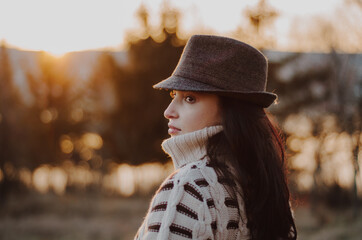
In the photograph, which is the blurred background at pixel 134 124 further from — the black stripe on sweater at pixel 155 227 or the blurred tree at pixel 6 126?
the black stripe on sweater at pixel 155 227

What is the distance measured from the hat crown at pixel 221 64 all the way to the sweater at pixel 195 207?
0.20 m

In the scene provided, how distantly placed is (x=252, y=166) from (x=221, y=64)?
0.37 meters

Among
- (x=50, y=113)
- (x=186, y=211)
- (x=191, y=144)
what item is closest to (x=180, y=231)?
(x=186, y=211)

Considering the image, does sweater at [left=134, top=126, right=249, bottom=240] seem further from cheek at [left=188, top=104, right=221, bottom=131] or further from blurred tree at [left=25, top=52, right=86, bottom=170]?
blurred tree at [left=25, top=52, right=86, bottom=170]

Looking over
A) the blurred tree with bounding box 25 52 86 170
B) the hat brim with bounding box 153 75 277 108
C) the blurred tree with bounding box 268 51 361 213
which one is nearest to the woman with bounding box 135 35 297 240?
the hat brim with bounding box 153 75 277 108

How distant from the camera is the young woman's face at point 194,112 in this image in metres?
1.86

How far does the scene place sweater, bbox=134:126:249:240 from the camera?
63.4 inches

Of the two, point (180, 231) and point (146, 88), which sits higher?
point (180, 231)

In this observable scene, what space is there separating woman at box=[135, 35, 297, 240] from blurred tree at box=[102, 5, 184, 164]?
2057cm

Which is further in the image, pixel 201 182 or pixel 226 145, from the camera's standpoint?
pixel 226 145

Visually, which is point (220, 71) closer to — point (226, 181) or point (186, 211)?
point (226, 181)

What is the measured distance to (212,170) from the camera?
173 centimetres

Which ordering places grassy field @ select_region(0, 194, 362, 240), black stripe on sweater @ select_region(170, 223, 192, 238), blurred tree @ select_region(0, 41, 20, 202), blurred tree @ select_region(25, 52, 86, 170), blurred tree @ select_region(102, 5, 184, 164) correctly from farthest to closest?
blurred tree @ select_region(25, 52, 86, 170) < blurred tree @ select_region(102, 5, 184, 164) < blurred tree @ select_region(0, 41, 20, 202) < grassy field @ select_region(0, 194, 362, 240) < black stripe on sweater @ select_region(170, 223, 192, 238)

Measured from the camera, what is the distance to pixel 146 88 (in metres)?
23.2
